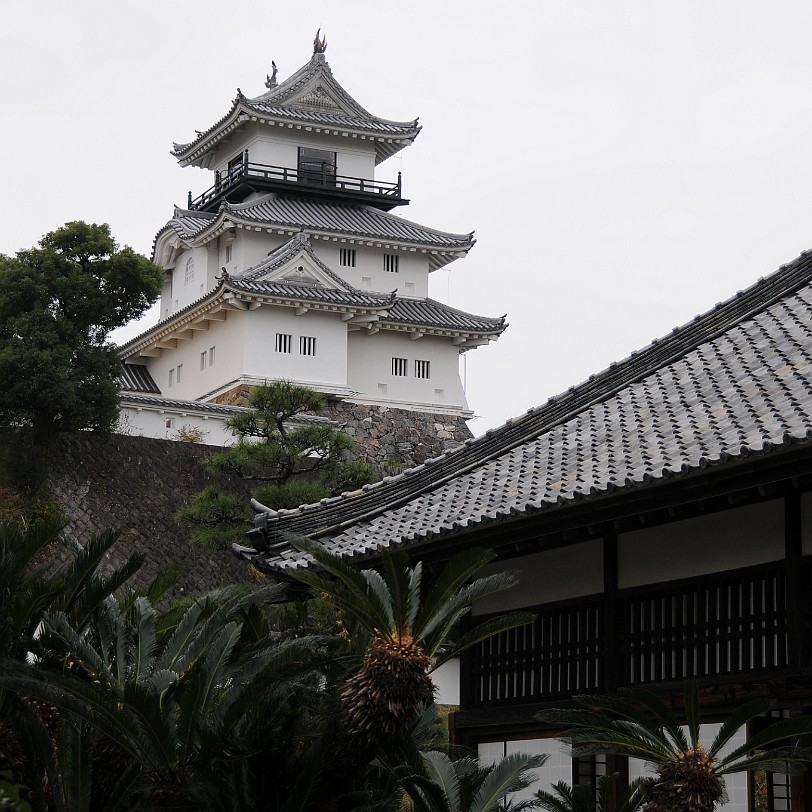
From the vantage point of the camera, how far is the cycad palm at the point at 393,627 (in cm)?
947

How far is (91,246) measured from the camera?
31625mm

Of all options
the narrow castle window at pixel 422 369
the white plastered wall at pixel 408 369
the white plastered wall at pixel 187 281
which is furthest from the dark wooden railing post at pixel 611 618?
the white plastered wall at pixel 187 281

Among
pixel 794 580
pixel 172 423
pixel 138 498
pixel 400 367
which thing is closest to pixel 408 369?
pixel 400 367

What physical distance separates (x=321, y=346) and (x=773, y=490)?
30.9 meters

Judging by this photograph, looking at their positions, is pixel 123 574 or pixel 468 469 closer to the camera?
pixel 123 574

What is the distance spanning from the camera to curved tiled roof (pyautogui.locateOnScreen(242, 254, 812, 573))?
10828 mm

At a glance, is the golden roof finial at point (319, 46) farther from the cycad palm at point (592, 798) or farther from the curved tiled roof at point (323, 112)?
the cycad palm at point (592, 798)

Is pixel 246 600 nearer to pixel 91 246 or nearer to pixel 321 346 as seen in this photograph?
pixel 91 246

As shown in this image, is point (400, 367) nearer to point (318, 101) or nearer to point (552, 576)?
point (318, 101)

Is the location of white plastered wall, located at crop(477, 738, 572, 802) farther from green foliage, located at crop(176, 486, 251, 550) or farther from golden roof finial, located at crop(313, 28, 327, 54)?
golden roof finial, located at crop(313, 28, 327, 54)

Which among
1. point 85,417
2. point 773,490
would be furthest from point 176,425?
point 773,490

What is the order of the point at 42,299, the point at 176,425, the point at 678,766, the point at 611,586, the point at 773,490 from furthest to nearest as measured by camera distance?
the point at 176,425 → the point at 42,299 → the point at 611,586 → the point at 773,490 → the point at 678,766

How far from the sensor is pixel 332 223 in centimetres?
4403

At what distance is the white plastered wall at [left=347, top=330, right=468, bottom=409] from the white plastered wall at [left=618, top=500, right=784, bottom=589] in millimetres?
30579
